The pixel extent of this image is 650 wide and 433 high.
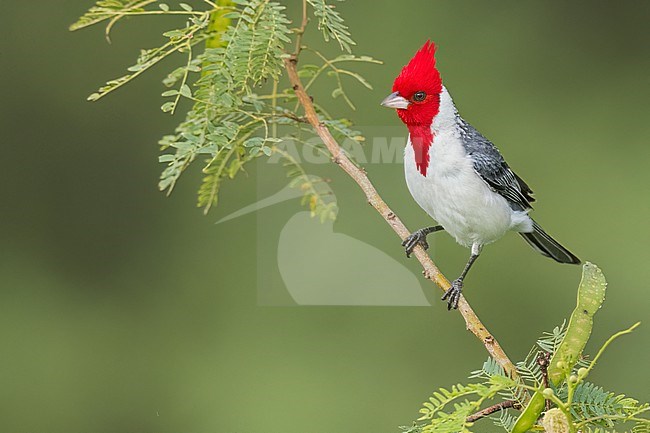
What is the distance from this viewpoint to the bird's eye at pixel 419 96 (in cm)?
84

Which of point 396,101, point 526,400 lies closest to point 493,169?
point 396,101

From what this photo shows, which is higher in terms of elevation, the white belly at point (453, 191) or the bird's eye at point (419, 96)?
the bird's eye at point (419, 96)

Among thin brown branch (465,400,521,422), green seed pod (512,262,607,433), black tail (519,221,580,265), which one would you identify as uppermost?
green seed pod (512,262,607,433)

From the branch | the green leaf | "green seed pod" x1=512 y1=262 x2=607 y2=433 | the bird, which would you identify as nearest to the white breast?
the bird

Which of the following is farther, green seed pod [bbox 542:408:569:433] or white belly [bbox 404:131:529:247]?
white belly [bbox 404:131:529:247]

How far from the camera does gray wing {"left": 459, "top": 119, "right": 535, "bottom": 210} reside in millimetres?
941

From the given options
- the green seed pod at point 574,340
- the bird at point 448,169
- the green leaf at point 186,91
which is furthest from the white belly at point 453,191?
the green seed pod at point 574,340

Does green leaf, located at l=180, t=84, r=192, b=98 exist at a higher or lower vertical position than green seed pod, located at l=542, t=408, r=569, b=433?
higher

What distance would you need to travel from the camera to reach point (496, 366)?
0.53m

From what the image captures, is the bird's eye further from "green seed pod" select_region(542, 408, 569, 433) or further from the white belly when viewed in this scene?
"green seed pod" select_region(542, 408, 569, 433)

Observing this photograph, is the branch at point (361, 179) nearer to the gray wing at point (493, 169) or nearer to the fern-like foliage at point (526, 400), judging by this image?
the fern-like foliage at point (526, 400)

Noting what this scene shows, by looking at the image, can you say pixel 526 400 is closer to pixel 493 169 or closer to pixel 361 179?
pixel 361 179

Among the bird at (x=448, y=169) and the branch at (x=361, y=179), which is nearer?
the branch at (x=361, y=179)

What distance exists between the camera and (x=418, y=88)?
2.74 ft
